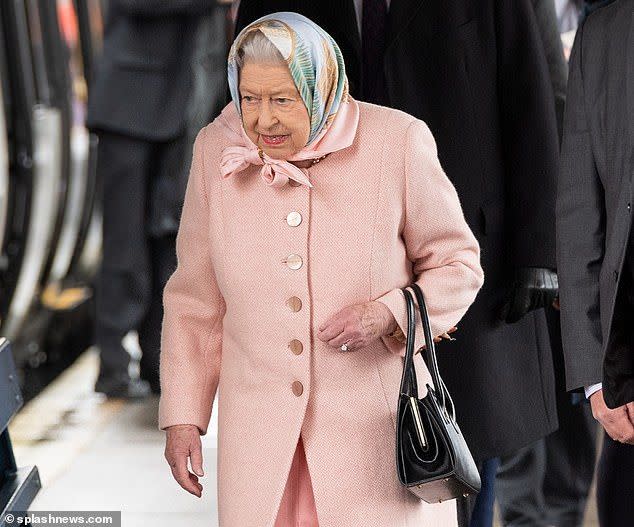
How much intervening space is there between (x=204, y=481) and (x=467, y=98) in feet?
6.80

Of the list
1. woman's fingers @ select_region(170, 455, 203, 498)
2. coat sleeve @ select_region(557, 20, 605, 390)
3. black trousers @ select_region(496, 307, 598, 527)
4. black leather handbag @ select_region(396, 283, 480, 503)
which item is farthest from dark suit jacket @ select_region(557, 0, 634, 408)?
black trousers @ select_region(496, 307, 598, 527)

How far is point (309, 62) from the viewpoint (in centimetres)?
228

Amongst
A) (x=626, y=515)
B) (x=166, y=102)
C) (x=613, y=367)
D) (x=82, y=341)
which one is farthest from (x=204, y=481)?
(x=82, y=341)

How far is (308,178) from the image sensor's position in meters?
2.41

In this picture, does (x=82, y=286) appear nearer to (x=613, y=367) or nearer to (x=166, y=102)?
(x=166, y=102)

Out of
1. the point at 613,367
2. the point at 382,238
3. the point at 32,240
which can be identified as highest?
→ the point at 382,238

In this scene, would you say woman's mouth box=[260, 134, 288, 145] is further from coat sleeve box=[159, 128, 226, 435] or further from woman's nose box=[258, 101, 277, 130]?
coat sleeve box=[159, 128, 226, 435]

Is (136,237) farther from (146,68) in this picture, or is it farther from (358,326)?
(358,326)

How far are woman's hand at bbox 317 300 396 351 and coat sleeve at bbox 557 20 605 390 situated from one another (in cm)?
49

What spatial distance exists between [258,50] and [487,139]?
0.85 m

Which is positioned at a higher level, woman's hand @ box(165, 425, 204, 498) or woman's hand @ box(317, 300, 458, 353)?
woman's hand @ box(317, 300, 458, 353)

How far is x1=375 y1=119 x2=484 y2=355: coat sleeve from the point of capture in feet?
7.84

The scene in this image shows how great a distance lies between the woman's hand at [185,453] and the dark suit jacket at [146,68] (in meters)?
2.19

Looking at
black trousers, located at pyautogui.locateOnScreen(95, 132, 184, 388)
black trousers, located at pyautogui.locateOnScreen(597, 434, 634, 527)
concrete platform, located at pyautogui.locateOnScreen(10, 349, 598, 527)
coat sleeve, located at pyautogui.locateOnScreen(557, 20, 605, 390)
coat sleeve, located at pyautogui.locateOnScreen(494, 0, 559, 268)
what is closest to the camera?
coat sleeve, located at pyautogui.locateOnScreen(557, 20, 605, 390)
